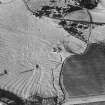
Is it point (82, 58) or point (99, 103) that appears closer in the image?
point (99, 103)

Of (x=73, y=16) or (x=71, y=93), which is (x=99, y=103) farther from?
(x=73, y=16)

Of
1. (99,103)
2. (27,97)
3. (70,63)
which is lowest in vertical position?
(99,103)

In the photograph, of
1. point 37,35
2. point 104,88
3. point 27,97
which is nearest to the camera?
point 27,97

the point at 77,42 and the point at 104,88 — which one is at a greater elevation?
the point at 77,42

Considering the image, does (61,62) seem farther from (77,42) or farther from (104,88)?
(104,88)

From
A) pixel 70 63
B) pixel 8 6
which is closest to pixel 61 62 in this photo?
pixel 70 63

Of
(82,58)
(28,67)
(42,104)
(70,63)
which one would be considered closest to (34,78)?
(28,67)

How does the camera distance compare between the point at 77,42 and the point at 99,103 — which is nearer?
the point at 99,103

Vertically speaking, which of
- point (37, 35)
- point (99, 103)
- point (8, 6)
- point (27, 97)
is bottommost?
point (99, 103)

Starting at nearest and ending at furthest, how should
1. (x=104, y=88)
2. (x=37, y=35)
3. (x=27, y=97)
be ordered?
(x=27, y=97), (x=104, y=88), (x=37, y=35)

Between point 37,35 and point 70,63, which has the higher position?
point 37,35
